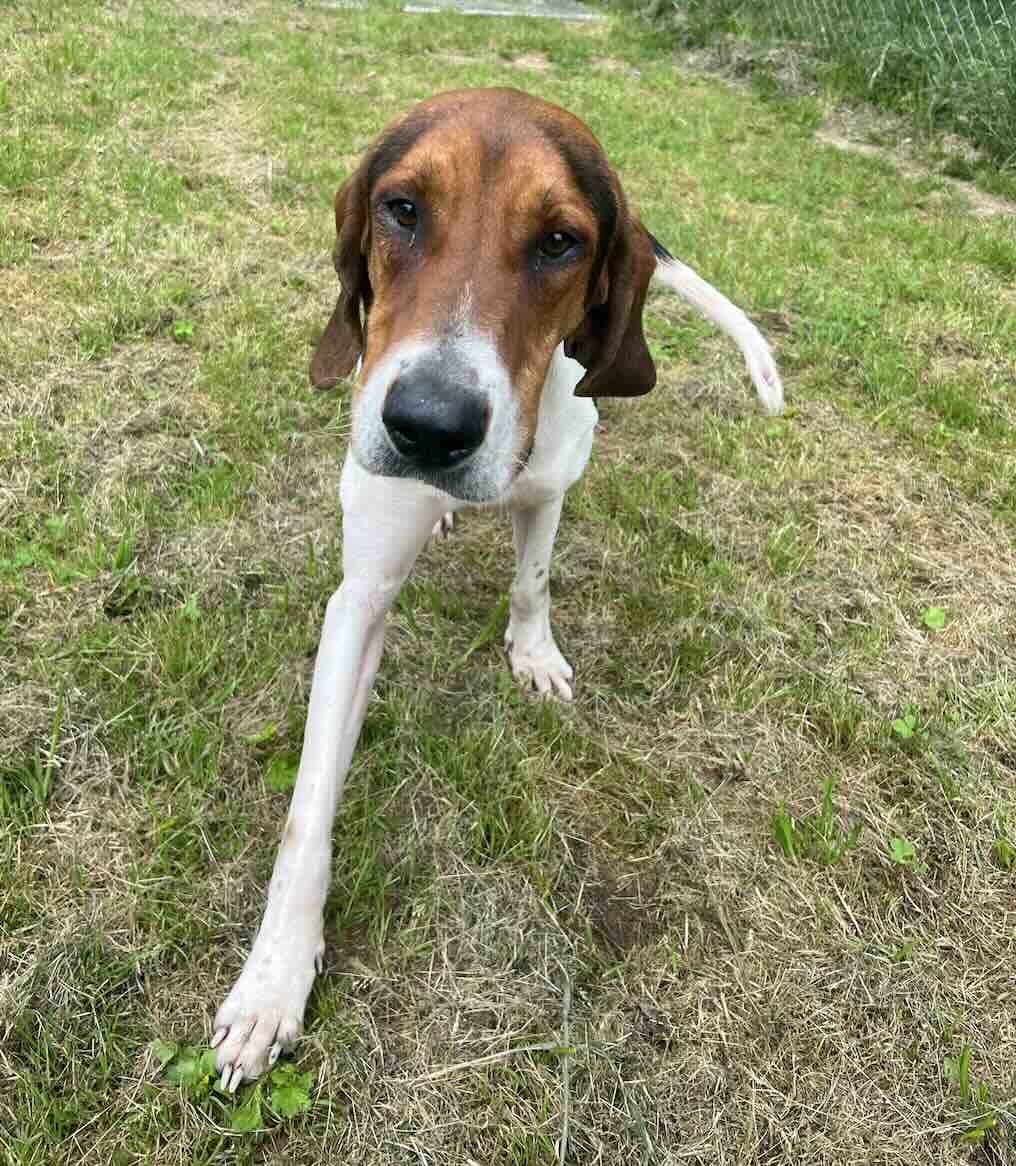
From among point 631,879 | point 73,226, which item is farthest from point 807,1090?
point 73,226

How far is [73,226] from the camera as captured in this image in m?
4.89

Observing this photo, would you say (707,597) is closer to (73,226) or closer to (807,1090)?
(807,1090)

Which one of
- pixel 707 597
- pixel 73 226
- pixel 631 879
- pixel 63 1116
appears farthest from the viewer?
pixel 73 226

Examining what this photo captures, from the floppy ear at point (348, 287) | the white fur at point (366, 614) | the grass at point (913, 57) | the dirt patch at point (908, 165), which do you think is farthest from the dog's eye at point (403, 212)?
the grass at point (913, 57)

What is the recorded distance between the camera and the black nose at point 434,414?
1794 mm

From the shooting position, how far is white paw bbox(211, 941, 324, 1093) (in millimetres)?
1929

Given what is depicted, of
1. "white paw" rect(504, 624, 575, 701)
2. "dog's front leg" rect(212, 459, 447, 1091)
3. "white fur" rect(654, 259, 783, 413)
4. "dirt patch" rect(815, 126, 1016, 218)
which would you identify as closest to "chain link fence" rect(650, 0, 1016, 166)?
"dirt patch" rect(815, 126, 1016, 218)

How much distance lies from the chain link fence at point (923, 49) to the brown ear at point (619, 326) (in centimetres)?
729

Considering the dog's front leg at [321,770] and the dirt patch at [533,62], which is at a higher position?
the dirt patch at [533,62]

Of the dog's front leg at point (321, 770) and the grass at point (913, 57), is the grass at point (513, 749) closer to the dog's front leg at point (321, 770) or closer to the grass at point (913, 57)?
the dog's front leg at point (321, 770)

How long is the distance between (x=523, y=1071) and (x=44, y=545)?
90.9 inches

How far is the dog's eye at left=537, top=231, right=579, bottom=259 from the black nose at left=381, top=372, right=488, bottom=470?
561mm

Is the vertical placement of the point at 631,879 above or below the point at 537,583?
below

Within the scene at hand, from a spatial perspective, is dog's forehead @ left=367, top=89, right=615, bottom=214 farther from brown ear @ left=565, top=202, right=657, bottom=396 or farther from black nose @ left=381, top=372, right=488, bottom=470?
black nose @ left=381, top=372, right=488, bottom=470
